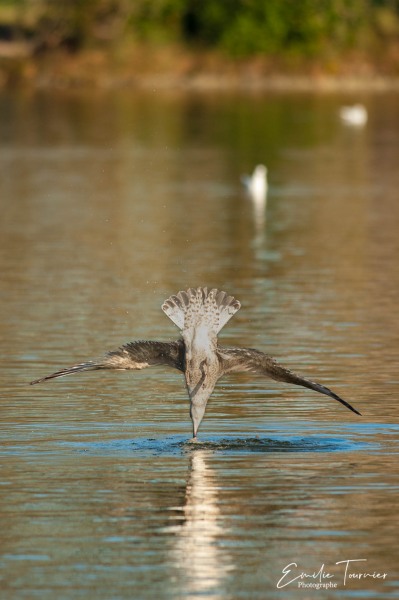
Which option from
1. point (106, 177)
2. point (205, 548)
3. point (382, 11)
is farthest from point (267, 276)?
point (382, 11)

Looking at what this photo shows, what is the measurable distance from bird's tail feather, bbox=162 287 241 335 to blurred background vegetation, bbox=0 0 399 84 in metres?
72.0

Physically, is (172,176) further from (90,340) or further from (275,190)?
(90,340)

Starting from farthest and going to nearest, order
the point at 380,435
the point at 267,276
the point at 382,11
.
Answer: the point at 382,11, the point at 267,276, the point at 380,435

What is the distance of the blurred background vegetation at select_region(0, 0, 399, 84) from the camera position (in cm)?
8512

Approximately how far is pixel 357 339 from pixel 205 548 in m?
7.89

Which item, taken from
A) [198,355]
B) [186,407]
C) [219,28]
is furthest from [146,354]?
[219,28]

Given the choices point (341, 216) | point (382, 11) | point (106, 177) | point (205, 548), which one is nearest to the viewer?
point (205, 548)

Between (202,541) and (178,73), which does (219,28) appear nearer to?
(178,73)

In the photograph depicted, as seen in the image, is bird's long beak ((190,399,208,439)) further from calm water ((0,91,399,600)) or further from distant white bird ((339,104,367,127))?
distant white bird ((339,104,367,127))

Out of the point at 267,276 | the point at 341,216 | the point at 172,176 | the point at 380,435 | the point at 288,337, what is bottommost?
the point at 172,176

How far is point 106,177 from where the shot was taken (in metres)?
41.3

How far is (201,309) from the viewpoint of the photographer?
1284 centimetres

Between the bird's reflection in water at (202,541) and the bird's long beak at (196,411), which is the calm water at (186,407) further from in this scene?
the bird's long beak at (196,411)

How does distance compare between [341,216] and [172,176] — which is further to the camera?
[172,176]
